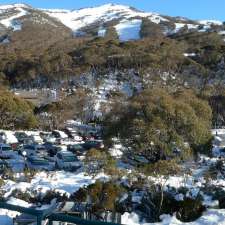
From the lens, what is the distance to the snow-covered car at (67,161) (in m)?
19.1

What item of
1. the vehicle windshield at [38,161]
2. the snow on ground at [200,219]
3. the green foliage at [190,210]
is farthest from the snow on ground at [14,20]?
the snow on ground at [200,219]

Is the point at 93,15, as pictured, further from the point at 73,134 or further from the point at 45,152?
the point at 45,152

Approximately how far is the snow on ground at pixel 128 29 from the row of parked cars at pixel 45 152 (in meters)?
86.5

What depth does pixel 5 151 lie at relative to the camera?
23.3 m

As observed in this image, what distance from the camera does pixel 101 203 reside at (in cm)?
1188

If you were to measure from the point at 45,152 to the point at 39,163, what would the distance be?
12.0 feet

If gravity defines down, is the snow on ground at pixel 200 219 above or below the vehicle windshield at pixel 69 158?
above

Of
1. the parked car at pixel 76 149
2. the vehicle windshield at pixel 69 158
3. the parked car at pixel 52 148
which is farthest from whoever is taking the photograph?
the parked car at pixel 76 149

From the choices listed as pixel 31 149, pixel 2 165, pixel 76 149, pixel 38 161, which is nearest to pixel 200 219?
pixel 2 165

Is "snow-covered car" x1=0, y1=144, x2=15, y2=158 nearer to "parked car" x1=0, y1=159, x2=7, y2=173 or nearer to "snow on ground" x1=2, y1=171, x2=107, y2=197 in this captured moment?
"parked car" x1=0, y1=159, x2=7, y2=173

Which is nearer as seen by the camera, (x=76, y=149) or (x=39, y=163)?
(x=39, y=163)

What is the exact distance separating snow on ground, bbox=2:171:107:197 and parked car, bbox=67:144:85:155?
6.35 m

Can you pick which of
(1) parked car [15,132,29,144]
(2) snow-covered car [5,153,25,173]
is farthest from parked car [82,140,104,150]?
(2) snow-covered car [5,153,25,173]

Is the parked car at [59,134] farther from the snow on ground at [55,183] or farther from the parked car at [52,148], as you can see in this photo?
the snow on ground at [55,183]
